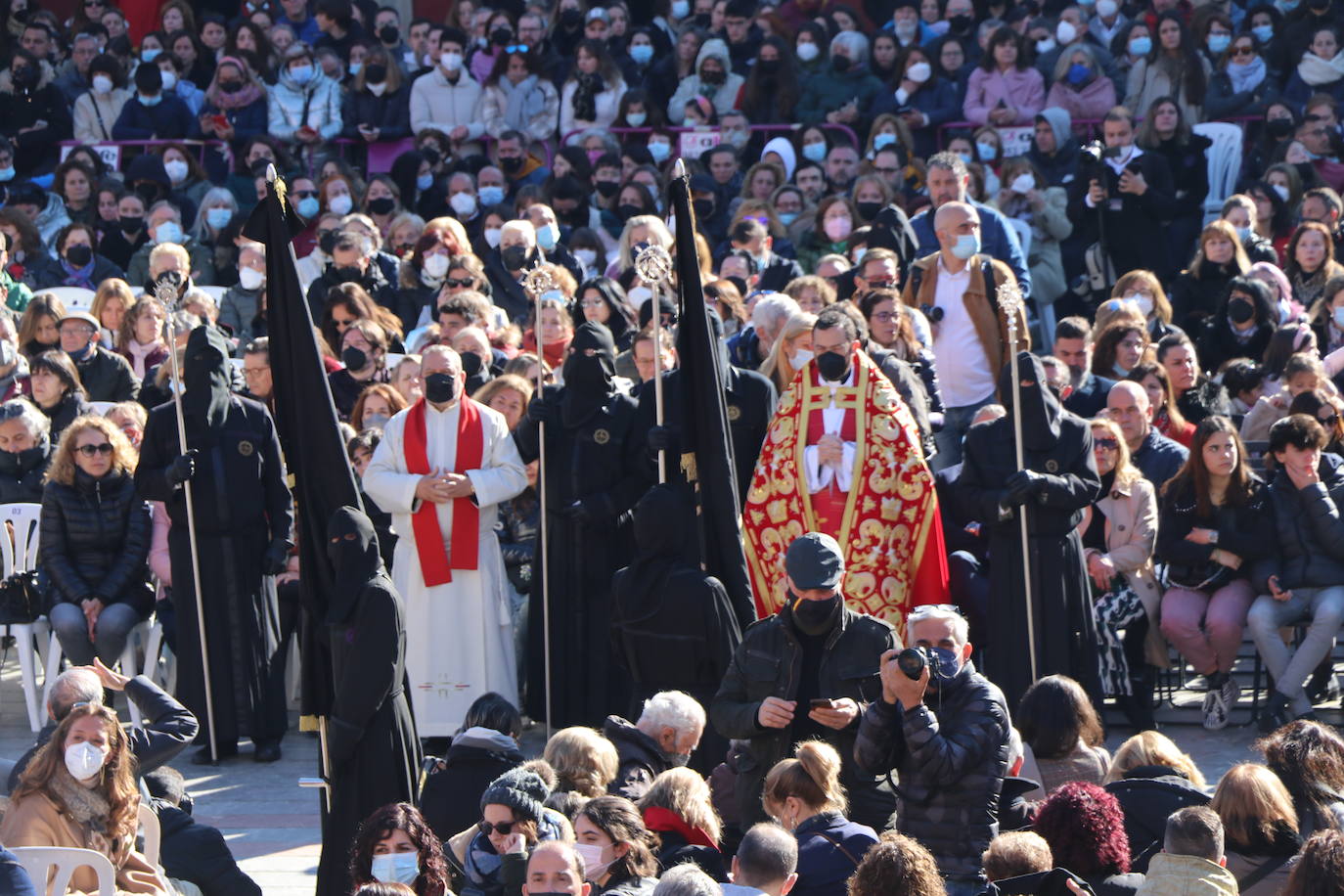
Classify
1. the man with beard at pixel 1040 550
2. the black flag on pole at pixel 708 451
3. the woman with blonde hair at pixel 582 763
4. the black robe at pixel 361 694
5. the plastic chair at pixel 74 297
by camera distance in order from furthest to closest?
the plastic chair at pixel 74 297
the man with beard at pixel 1040 550
the black flag on pole at pixel 708 451
the black robe at pixel 361 694
the woman with blonde hair at pixel 582 763

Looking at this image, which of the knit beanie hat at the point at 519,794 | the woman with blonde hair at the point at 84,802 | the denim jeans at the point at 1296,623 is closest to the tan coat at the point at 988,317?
the denim jeans at the point at 1296,623

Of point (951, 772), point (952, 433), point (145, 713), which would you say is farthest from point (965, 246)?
point (951, 772)

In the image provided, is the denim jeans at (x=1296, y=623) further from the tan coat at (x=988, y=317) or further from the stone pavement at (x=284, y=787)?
the tan coat at (x=988, y=317)

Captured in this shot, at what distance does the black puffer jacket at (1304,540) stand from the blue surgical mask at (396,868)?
18.1 ft

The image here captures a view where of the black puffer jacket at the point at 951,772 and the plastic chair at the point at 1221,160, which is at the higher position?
the plastic chair at the point at 1221,160

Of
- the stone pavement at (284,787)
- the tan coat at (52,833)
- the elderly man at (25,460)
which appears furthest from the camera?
the elderly man at (25,460)

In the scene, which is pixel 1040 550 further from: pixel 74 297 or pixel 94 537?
pixel 74 297

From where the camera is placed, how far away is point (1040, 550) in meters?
11.2

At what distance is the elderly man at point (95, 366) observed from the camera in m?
14.2

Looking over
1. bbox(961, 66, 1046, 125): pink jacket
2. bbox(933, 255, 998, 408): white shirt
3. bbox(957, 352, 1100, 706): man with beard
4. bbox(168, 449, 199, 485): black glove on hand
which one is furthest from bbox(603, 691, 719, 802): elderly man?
bbox(961, 66, 1046, 125): pink jacket

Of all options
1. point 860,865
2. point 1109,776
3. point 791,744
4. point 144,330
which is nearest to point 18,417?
point 144,330

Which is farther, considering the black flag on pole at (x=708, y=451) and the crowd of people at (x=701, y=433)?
the black flag on pole at (x=708, y=451)

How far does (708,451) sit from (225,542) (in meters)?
2.98

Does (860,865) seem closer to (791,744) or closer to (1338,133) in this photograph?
(791,744)
